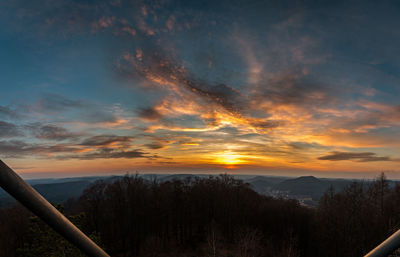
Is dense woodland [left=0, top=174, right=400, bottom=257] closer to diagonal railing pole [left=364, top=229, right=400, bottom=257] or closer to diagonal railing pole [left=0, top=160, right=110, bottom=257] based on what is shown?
diagonal railing pole [left=364, top=229, right=400, bottom=257]

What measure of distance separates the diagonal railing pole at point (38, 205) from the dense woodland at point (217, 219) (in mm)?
25414

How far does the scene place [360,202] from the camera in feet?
105

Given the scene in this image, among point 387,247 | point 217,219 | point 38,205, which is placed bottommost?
point 217,219

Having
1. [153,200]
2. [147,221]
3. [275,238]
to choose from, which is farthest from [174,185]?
[275,238]

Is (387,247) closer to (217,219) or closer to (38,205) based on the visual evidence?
(38,205)

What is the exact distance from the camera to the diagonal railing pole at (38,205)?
2.43ft

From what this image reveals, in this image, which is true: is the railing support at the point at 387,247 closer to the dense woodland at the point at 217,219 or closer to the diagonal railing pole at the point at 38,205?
the diagonal railing pole at the point at 38,205

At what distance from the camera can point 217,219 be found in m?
44.8

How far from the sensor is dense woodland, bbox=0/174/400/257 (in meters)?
29.6

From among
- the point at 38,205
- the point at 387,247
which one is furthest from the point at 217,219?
the point at 38,205

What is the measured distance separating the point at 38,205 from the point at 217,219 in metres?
49.3

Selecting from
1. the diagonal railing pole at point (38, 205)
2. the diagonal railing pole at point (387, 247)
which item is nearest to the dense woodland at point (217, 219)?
the diagonal railing pole at point (387, 247)

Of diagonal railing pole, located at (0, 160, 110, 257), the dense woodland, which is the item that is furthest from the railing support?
the dense woodland

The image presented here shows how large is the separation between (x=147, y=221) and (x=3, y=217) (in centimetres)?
2359
